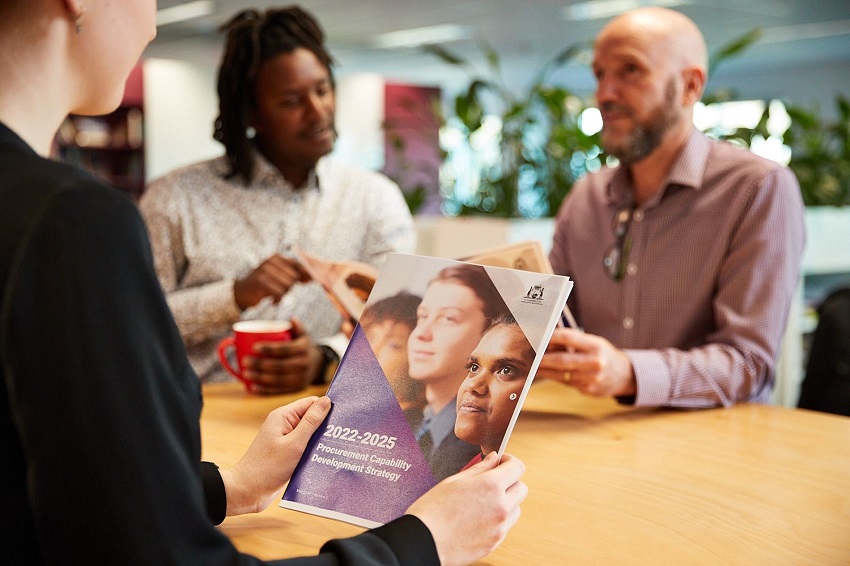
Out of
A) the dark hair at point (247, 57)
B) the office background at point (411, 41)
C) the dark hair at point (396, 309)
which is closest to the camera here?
the dark hair at point (396, 309)

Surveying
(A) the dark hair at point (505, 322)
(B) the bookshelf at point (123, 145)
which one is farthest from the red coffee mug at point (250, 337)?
(B) the bookshelf at point (123, 145)

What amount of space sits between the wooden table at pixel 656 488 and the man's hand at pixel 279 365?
5 centimetres

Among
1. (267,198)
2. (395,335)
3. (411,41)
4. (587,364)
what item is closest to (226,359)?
(267,198)

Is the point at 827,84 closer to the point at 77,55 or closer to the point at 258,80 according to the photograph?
the point at 258,80

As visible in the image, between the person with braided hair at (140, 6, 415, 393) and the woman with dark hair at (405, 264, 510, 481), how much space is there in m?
0.99

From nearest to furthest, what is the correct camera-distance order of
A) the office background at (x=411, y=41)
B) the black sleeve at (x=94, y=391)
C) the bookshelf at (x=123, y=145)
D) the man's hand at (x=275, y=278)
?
the black sleeve at (x=94, y=391) < the man's hand at (x=275, y=278) < the office background at (x=411, y=41) < the bookshelf at (x=123, y=145)

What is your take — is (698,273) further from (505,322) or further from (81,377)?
(81,377)

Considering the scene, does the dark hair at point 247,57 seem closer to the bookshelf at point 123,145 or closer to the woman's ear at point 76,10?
the woman's ear at point 76,10

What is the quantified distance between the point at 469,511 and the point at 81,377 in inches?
15.1

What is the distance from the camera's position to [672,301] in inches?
77.0

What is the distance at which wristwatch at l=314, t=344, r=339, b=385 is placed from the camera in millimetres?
1807

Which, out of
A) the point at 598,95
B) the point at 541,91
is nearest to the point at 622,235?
the point at 598,95

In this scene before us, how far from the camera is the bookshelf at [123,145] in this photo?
967 centimetres

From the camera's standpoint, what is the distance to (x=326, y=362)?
5.97ft
